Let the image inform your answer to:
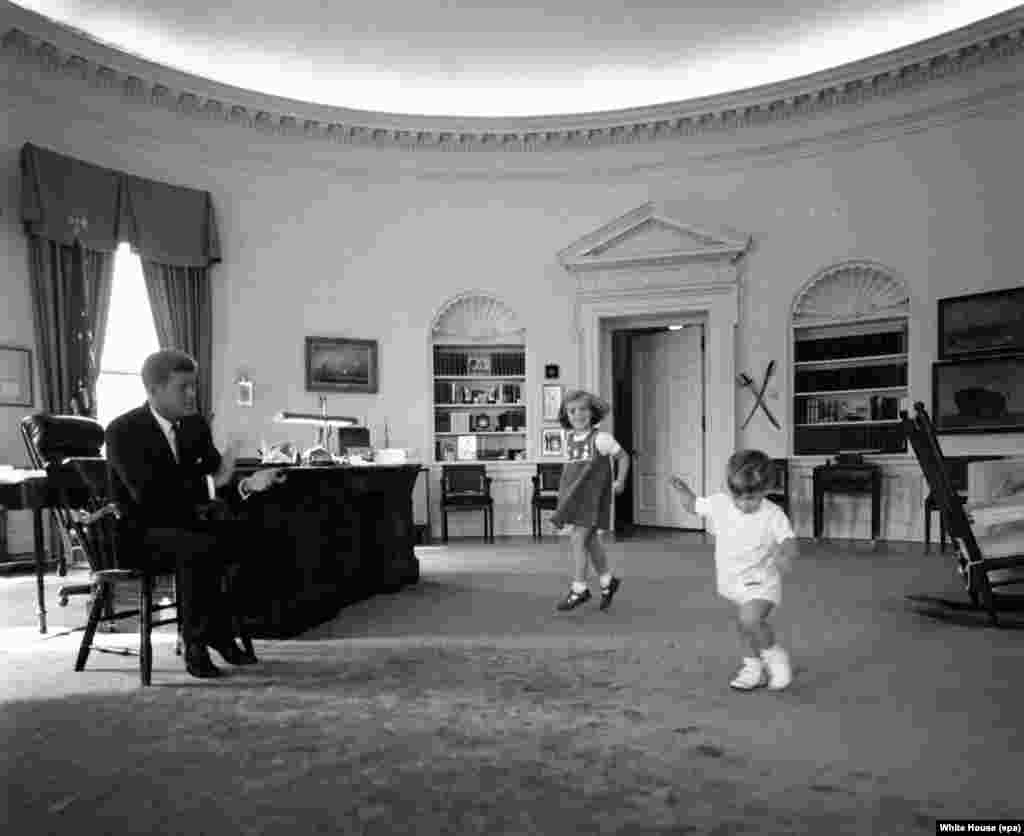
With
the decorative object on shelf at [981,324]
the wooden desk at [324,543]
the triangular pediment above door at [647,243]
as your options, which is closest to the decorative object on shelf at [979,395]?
the decorative object on shelf at [981,324]

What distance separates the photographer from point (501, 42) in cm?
842

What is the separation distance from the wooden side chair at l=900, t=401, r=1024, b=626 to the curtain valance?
736cm

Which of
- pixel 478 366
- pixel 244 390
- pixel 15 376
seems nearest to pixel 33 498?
pixel 15 376

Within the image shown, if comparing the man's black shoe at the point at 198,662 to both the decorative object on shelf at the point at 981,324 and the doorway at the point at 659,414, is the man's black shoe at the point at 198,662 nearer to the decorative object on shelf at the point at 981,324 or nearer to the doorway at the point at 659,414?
the doorway at the point at 659,414

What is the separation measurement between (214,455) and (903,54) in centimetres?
816

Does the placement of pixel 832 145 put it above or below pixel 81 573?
above

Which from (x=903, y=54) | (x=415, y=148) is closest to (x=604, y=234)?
(x=415, y=148)

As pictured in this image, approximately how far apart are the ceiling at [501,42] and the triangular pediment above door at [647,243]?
1.53 metres

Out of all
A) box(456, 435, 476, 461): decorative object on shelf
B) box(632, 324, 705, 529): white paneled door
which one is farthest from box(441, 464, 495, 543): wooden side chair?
box(632, 324, 705, 529): white paneled door

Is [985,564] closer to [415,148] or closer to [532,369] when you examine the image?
[532,369]

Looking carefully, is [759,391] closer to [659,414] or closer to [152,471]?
[659,414]

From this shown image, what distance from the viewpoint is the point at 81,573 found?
277 inches

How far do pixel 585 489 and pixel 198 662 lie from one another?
2.45 m

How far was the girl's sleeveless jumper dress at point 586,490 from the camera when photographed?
4.91 metres
